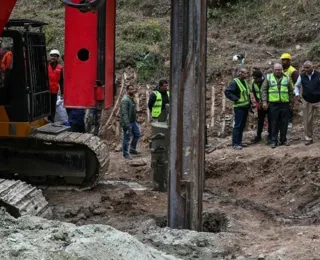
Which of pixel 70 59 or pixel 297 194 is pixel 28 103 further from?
pixel 297 194

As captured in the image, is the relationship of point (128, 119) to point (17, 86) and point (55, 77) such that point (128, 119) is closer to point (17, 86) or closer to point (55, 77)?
point (55, 77)

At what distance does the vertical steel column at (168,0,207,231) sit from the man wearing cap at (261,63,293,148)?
20.3 ft

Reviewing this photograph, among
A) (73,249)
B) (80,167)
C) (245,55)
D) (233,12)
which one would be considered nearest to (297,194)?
(80,167)

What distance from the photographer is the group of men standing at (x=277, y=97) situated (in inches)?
505

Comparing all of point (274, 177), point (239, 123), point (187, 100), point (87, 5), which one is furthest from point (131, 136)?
point (87, 5)

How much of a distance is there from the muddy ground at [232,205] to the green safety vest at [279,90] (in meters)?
0.91

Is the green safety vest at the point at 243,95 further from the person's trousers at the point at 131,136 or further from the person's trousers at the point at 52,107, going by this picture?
the person's trousers at the point at 52,107

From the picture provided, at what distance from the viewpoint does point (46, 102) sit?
10250mm

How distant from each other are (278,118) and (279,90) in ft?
1.75

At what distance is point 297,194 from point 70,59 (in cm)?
469

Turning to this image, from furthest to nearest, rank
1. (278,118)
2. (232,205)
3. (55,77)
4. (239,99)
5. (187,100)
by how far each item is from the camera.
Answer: (239,99) → (278,118) → (55,77) → (232,205) → (187,100)

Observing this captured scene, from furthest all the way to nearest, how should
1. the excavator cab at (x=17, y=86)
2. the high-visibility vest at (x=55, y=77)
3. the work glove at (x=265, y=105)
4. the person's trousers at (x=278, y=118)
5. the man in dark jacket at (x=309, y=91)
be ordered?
the work glove at (x=265, y=105) → the person's trousers at (x=278, y=118) → the man in dark jacket at (x=309, y=91) → the high-visibility vest at (x=55, y=77) → the excavator cab at (x=17, y=86)

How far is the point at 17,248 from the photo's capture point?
4.74 meters

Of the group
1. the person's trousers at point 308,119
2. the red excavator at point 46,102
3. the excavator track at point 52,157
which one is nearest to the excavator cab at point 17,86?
the red excavator at point 46,102
